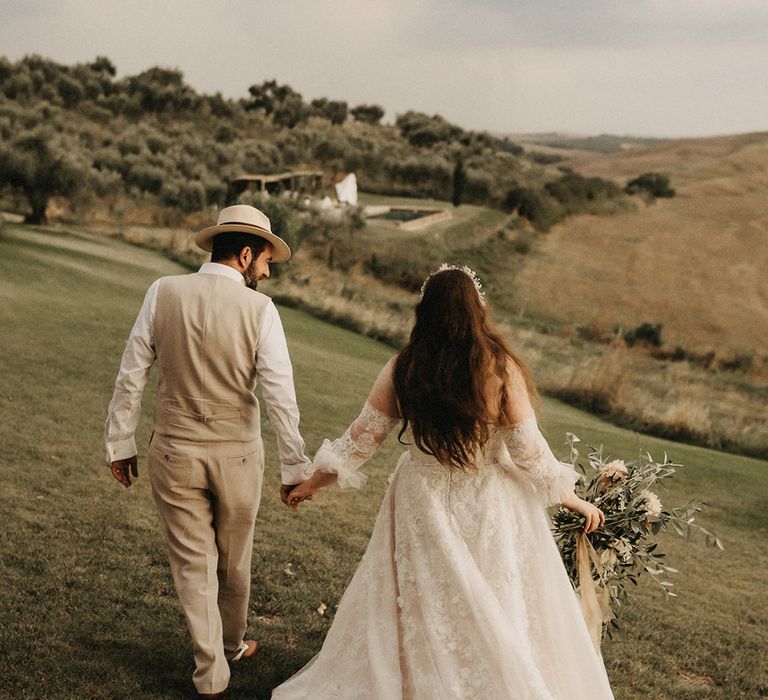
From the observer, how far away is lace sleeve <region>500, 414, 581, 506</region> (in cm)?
320

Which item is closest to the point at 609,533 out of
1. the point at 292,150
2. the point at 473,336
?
the point at 473,336

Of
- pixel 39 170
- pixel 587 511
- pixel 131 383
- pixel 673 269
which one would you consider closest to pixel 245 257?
pixel 131 383

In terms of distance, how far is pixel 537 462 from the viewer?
324 centimetres

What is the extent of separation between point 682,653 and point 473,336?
3.16 meters

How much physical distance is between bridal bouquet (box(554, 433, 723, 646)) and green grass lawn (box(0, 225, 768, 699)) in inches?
38.7

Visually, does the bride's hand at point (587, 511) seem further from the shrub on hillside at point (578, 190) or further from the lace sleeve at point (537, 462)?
the shrub on hillside at point (578, 190)

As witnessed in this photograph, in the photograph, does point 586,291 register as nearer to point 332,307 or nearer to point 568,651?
point 332,307

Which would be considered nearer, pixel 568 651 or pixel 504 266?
pixel 568 651

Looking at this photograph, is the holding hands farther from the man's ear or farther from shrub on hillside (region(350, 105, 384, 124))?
shrub on hillside (region(350, 105, 384, 124))

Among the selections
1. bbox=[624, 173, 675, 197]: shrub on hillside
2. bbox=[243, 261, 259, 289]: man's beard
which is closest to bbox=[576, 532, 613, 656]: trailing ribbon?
bbox=[243, 261, 259, 289]: man's beard

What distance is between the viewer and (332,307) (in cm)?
2008

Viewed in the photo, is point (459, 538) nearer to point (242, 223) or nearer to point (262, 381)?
point (262, 381)

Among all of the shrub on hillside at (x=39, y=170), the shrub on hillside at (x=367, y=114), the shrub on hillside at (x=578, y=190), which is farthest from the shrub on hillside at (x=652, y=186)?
the shrub on hillside at (x=39, y=170)

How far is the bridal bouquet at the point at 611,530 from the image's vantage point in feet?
12.0
